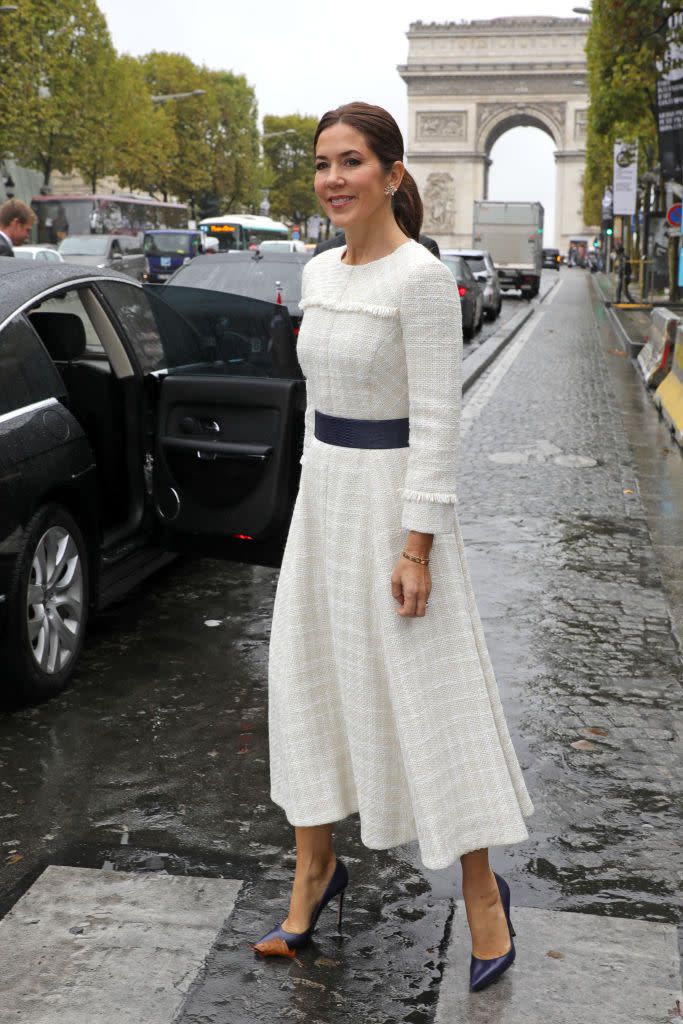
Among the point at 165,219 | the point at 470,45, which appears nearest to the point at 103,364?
the point at 165,219

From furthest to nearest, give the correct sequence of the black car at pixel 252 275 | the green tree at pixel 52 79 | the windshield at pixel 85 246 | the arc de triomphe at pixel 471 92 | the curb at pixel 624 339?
the arc de triomphe at pixel 471 92 < the green tree at pixel 52 79 < the windshield at pixel 85 246 < the curb at pixel 624 339 < the black car at pixel 252 275

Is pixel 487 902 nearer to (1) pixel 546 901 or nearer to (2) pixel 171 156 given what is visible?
(1) pixel 546 901

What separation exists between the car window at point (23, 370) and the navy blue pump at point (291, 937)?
220 centimetres

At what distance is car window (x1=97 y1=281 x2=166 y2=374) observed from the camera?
18.9ft

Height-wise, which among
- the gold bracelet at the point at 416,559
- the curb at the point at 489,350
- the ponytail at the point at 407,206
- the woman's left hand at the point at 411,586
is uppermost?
the ponytail at the point at 407,206

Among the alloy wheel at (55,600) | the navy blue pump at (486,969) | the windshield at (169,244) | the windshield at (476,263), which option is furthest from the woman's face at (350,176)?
the windshield at (169,244)

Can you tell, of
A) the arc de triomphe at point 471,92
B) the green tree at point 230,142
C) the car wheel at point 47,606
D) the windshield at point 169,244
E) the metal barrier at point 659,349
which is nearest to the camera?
the car wheel at point 47,606

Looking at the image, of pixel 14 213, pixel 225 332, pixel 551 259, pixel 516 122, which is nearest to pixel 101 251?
pixel 14 213

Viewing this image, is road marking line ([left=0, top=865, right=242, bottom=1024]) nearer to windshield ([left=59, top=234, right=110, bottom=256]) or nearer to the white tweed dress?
the white tweed dress

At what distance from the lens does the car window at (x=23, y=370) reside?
4.82 m

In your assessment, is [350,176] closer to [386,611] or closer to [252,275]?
[386,611]

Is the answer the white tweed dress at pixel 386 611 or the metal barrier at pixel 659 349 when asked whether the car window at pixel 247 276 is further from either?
the white tweed dress at pixel 386 611

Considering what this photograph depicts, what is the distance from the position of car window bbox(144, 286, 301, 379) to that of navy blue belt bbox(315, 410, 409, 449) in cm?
329

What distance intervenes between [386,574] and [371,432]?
0.99 ft
